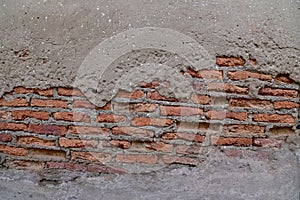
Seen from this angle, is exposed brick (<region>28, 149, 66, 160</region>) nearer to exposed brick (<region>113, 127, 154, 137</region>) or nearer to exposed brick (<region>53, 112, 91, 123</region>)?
exposed brick (<region>53, 112, 91, 123</region>)

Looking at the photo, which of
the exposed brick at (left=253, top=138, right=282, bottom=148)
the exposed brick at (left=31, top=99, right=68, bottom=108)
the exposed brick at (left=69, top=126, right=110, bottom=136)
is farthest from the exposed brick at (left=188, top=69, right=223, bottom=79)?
the exposed brick at (left=31, top=99, right=68, bottom=108)

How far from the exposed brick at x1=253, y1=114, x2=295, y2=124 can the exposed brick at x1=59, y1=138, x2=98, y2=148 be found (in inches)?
30.5

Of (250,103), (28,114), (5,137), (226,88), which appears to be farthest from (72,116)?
(250,103)

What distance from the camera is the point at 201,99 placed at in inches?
67.6

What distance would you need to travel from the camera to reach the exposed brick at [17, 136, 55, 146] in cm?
180

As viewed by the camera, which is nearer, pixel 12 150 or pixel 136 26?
pixel 136 26

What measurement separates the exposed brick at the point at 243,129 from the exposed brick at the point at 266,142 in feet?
0.11

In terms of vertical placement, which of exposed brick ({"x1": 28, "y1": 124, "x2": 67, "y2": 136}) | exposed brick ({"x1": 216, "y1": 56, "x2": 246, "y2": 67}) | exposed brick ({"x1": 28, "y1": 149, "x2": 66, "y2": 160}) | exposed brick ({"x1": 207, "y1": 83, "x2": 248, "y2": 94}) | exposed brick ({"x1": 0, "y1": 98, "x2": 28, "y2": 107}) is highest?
exposed brick ({"x1": 216, "y1": 56, "x2": 246, "y2": 67})

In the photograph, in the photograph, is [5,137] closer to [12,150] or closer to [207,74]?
[12,150]

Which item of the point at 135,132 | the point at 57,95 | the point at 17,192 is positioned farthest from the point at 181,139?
the point at 17,192

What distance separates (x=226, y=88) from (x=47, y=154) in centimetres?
92

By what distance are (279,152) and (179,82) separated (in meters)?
0.59

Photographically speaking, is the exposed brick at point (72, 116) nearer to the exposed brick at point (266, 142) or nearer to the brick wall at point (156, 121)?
the brick wall at point (156, 121)

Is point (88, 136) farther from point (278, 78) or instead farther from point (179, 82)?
point (278, 78)
